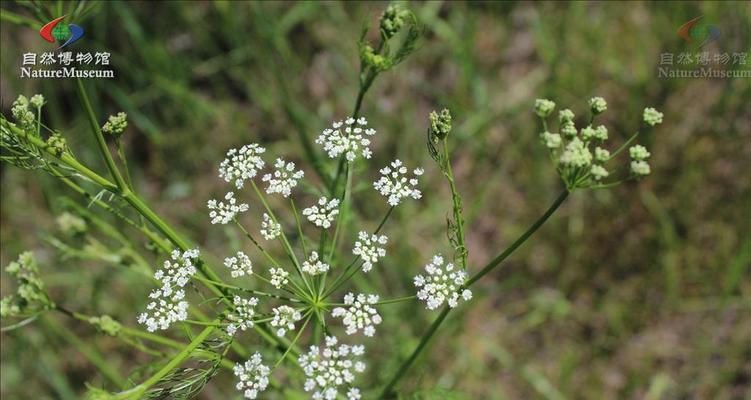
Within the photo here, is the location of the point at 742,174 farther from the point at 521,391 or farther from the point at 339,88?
the point at 339,88

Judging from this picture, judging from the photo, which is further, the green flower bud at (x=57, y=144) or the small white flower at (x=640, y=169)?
the small white flower at (x=640, y=169)

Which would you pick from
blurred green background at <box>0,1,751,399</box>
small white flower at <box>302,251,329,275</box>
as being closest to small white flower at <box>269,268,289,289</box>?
small white flower at <box>302,251,329,275</box>

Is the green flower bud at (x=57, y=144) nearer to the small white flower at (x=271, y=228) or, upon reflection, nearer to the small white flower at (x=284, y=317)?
the small white flower at (x=271, y=228)

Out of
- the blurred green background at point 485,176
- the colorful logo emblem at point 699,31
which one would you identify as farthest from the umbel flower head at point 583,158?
the colorful logo emblem at point 699,31

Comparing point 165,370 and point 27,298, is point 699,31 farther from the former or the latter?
point 27,298

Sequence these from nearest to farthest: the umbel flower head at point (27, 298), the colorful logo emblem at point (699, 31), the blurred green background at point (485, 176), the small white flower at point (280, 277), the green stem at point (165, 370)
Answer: the green stem at point (165, 370) < the small white flower at point (280, 277) < the umbel flower head at point (27, 298) < the blurred green background at point (485, 176) < the colorful logo emblem at point (699, 31)

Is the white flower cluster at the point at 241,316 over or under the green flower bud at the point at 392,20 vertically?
under
